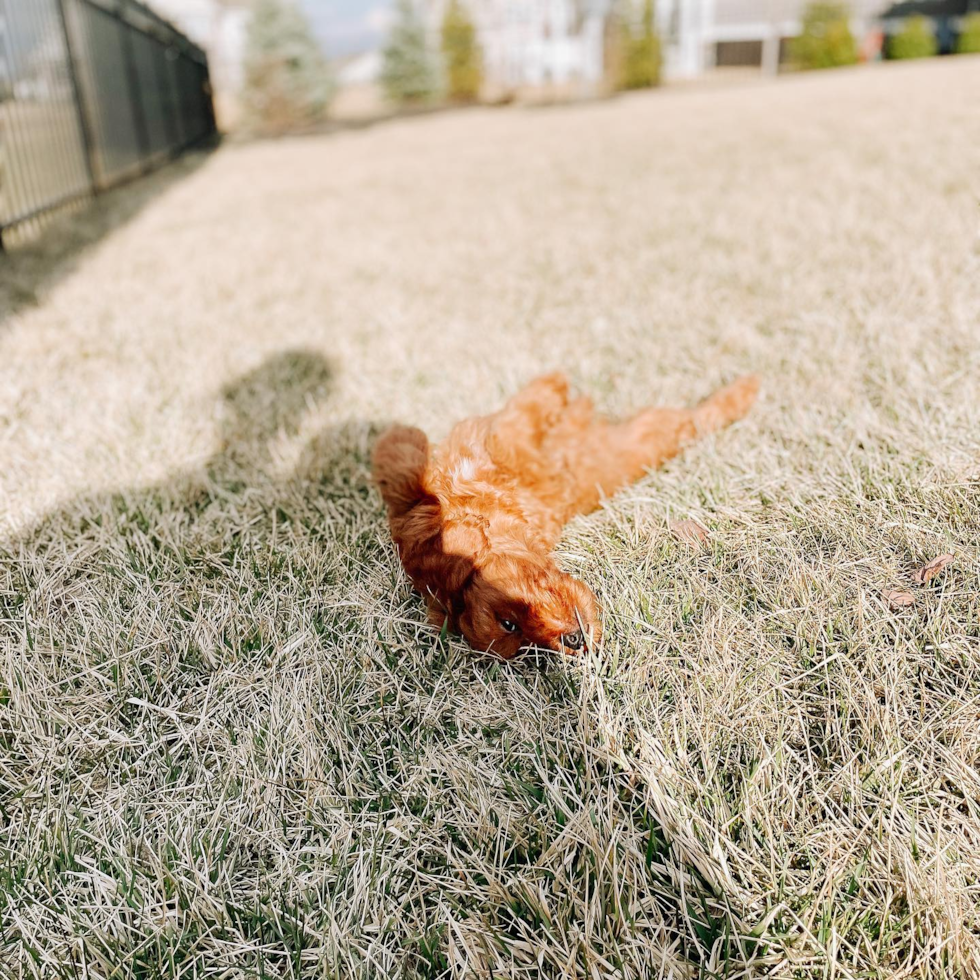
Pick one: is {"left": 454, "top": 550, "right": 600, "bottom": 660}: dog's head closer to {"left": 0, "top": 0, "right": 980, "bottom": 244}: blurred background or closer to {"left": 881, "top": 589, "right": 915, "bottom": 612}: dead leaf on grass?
{"left": 881, "top": 589, "right": 915, "bottom": 612}: dead leaf on grass

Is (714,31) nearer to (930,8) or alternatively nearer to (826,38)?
(930,8)

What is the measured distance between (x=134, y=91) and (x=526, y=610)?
36.2ft

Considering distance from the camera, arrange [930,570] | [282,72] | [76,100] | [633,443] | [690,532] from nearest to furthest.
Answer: [930,570] → [690,532] → [633,443] → [76,100] → [282,72]

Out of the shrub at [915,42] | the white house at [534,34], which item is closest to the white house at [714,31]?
the white house at [534,34]

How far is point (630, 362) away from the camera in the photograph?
3041 millimetres

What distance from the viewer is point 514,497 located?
183 centimetres

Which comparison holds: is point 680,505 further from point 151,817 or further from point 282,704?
point 151,817

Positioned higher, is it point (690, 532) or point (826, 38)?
point (826, 38)

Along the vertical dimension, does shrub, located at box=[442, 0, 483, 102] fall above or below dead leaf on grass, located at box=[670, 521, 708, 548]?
above

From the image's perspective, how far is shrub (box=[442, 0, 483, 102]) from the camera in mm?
24891

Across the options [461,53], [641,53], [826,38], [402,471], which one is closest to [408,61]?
[461,53]

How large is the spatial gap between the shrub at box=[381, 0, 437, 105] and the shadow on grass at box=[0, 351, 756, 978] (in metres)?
28.3

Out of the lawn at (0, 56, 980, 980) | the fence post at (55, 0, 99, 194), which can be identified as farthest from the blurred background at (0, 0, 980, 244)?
the lawn at (0, 56, 980, 980)

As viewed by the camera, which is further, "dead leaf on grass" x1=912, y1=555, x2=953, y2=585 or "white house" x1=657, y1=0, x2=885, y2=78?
"white house" x1=657, y1=0, x2=885, y2=78
